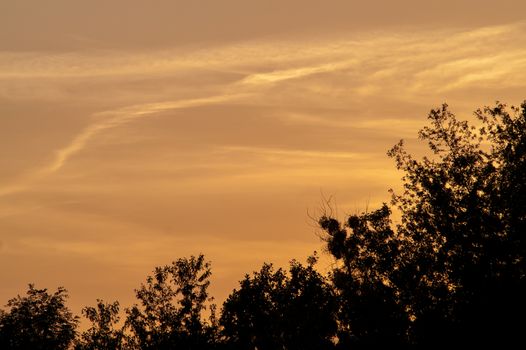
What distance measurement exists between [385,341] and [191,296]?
2405 centimetres

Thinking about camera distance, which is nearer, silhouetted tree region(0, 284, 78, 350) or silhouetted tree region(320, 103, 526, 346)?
silhouetted tree region(320, 103, 526, 346)

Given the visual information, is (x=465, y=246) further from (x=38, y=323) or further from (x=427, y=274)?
(x=38, y=323)

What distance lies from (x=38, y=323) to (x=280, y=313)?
3837 centimetres

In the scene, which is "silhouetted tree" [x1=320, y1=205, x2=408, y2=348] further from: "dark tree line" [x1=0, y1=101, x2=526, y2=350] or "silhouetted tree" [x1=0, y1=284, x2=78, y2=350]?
"silhouetted tree" [x1=0, y1=284, x2=78, y2=350]

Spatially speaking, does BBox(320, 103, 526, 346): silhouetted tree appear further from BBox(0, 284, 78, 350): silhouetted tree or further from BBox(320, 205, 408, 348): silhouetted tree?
BBox(0, 284, 78, 350): silhouetted tree

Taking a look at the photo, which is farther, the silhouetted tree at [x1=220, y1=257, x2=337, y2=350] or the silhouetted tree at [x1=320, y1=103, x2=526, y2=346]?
the silhouetted tree at [x1=220, y1=257, x2=337, y2=350]

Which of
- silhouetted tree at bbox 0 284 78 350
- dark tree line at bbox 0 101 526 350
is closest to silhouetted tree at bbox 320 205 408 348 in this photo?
dark tree line at bbox 0 101 526 350

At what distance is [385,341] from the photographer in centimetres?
7156

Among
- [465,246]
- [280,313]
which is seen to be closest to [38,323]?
[280,313]

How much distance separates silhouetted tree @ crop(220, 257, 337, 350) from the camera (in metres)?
87.5

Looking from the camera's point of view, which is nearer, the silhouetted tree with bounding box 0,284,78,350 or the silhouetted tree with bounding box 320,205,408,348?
the silhouetted tree with bounding box 320,205,408,348

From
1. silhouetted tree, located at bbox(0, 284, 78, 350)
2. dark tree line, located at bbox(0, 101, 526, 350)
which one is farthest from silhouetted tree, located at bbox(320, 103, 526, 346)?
silhouetted tree, located at bbox(0, 284, 78, 350)

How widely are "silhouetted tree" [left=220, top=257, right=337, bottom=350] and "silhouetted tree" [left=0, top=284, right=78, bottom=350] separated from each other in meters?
29.0

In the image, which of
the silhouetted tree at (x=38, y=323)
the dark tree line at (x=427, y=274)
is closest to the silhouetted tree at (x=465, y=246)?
the dark tree line at (x=427, y=274)
